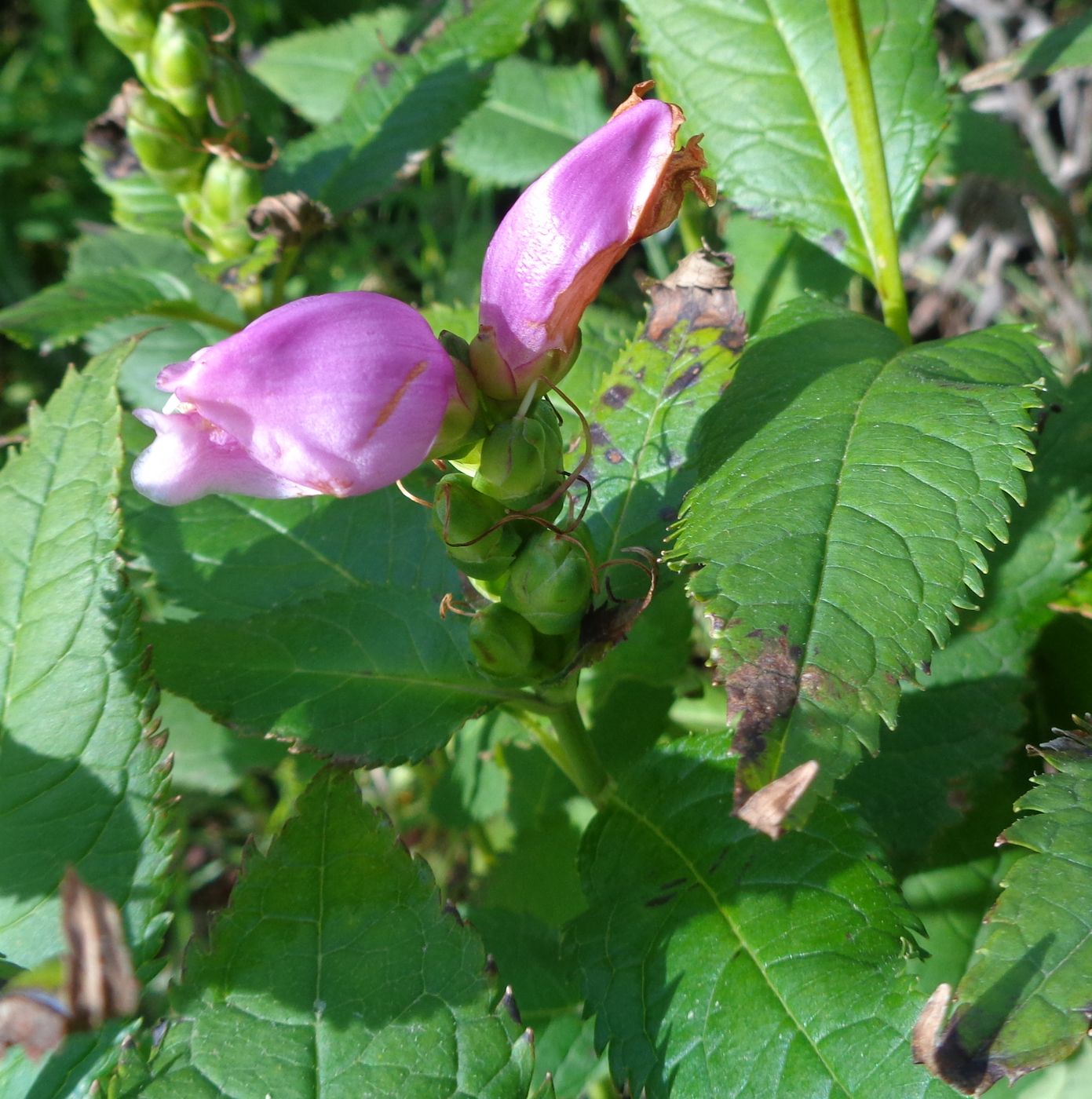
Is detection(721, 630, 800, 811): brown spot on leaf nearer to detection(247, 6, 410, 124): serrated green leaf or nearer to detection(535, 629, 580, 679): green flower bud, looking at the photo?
detection(535, 629, 580, 679): green flower bud

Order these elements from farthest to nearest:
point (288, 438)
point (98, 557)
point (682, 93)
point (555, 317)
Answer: point (682, 93) < point (98, 557) < point (555, 317) < point (288, 438)

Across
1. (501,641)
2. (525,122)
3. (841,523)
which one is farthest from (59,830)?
Answer: (525,122)

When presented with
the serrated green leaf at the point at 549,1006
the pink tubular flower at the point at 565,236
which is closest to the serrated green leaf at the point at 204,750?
the serrated green leaf at the point at 549,1006

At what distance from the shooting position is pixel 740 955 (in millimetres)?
1074

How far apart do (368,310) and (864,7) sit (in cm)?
105

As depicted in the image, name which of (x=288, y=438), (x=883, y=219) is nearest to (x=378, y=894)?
(x=288, y=438)

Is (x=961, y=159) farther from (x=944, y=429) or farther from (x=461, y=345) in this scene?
(x=461, y=345)

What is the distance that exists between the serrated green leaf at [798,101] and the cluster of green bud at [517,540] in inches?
25.9

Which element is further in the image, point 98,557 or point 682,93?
point 682,93

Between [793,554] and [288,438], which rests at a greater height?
[288,438]

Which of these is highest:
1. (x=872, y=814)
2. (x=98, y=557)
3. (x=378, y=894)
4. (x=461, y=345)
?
(x=461, y=345)

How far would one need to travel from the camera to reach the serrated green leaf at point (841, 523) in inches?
34.1

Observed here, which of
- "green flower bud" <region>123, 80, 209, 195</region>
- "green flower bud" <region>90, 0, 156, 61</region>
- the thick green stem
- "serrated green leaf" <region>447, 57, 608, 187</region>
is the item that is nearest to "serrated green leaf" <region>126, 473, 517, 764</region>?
the thick green stem

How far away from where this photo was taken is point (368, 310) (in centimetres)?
93
